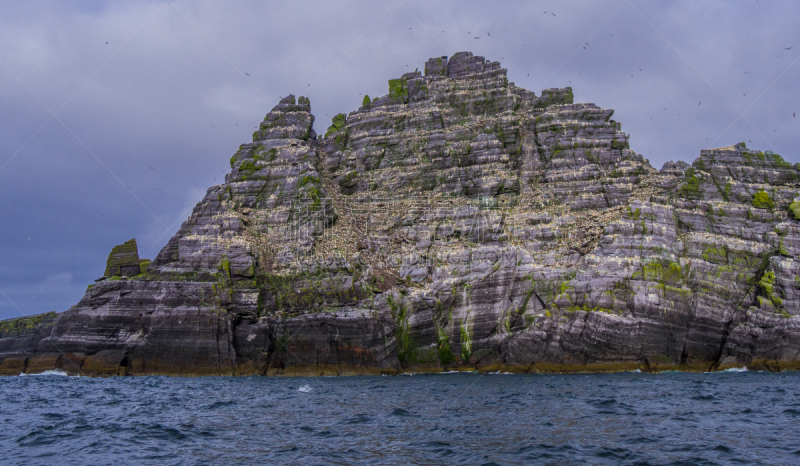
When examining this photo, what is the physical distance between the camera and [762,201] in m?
55.1

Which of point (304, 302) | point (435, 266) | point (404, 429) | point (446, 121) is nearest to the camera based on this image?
point (404, 429)

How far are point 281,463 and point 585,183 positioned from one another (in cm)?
5257

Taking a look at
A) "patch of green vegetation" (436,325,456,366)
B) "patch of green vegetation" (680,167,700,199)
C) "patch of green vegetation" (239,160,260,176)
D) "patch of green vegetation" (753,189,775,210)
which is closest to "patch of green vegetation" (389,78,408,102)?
"patch of green vegetation" (239,160,260,176)

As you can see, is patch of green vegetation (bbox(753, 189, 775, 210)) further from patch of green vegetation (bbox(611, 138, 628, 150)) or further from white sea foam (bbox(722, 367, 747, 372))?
white sea foam (bbox(722, 367, 747, 372))

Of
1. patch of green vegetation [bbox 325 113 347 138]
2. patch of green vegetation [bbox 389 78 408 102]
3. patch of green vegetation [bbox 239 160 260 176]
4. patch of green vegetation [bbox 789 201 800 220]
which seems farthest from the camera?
patch of green vegetation [bbox 325 113 347 138]

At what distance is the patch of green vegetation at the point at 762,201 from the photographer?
54750 mm

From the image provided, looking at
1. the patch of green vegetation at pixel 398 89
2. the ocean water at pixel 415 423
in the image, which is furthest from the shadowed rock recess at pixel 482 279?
the patch of green vegetation at pixel 398 89

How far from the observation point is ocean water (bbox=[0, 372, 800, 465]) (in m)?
→ 18.4

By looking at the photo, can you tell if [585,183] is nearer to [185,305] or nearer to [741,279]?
[741,279]

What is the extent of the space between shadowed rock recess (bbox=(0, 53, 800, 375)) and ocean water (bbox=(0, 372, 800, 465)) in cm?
972

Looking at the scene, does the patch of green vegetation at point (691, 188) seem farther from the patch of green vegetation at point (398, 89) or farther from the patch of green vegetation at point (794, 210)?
the patch of green vegetation at point (398, 89)

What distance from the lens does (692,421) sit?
23109mm

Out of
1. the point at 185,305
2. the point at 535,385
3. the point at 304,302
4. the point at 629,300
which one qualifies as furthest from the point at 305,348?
the point at 629,300

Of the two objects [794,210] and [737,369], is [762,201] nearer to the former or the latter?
[794,210]
